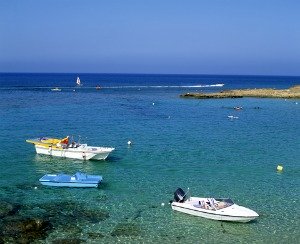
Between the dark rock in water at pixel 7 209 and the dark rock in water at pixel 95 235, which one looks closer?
the dark rock in water at pixel 95 235

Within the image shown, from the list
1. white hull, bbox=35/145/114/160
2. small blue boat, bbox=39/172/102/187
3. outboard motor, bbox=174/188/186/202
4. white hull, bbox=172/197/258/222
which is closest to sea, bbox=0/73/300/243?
white hull, bbox=172/197/258/222

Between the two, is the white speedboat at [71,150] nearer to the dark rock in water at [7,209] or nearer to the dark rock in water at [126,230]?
the dark rock in water at [7,209]

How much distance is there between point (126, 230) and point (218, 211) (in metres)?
5.50

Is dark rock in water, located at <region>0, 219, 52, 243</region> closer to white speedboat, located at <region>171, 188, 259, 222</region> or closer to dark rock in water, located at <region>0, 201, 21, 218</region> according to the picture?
dark rock in water, located at <region>0, 201, 21, 218</region>

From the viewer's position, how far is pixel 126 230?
75.6 feet

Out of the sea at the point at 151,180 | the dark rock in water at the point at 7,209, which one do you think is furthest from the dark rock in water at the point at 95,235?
the dark rock in water at the point at 7,209

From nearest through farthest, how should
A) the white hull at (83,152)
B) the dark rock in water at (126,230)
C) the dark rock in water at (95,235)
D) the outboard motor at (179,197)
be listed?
the dark rock in water at (95,235), the dark rock in water at (126,230), the outboard motor at (179,197), the white hull at (83,152)

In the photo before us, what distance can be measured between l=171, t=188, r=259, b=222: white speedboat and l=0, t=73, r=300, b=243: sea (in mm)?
387

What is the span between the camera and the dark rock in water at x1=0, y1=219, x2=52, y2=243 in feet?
70.2

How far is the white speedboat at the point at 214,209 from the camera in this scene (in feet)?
79.4

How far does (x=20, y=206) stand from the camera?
2597 centimetres

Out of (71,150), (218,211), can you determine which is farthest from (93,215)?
(71,150)

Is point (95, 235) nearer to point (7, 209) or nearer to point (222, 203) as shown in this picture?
point (7, 209)

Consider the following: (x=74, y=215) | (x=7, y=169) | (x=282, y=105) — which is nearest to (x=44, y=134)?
(x=7, y=169)
